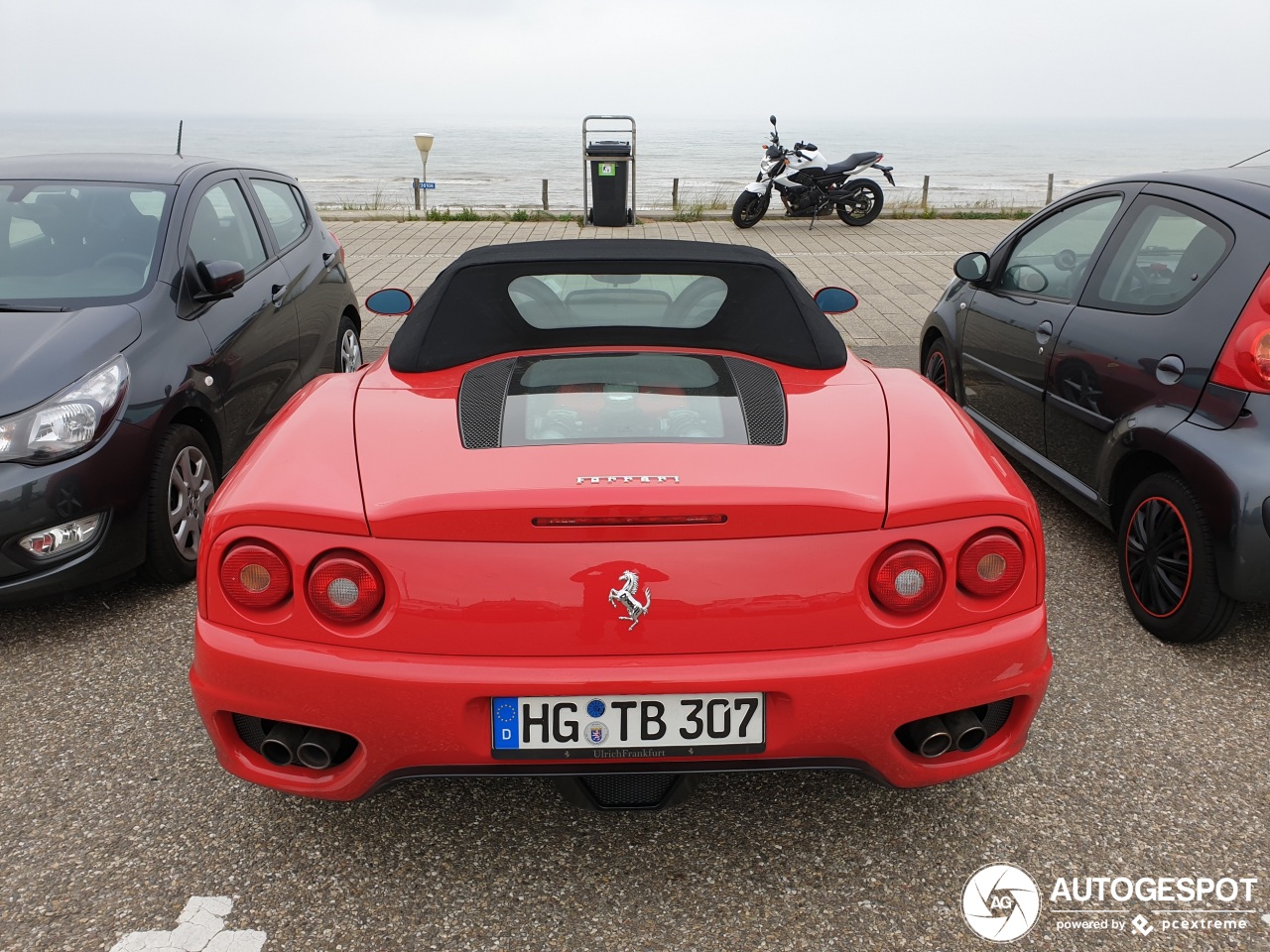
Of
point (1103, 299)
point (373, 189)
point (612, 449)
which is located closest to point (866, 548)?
point (612, 449)

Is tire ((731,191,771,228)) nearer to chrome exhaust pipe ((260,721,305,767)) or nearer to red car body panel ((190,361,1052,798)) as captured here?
red car body panel ((190,361,1052,798))

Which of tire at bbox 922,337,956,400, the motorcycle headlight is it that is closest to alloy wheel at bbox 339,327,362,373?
the motorcycle headlight

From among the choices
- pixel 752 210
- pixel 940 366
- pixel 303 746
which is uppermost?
pixel 303 746

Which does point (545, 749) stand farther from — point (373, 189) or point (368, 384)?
point (373, 189)

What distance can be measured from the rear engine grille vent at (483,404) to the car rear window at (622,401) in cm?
2

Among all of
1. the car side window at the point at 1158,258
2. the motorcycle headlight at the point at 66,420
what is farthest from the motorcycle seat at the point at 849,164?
the motorcycle headlight at the point at 66,420

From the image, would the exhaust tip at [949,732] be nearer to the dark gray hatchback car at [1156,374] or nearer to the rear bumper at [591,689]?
the rear bumper at [591,689]

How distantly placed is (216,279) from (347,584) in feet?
8.86

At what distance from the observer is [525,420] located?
244 centimetres

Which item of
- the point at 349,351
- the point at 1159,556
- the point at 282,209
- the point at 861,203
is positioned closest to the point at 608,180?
the point at 861,203

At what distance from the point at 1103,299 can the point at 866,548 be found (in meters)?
2.50

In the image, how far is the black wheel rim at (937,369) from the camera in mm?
5652

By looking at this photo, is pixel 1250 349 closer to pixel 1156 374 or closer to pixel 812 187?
pixel 1156 374

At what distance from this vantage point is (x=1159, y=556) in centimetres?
349
